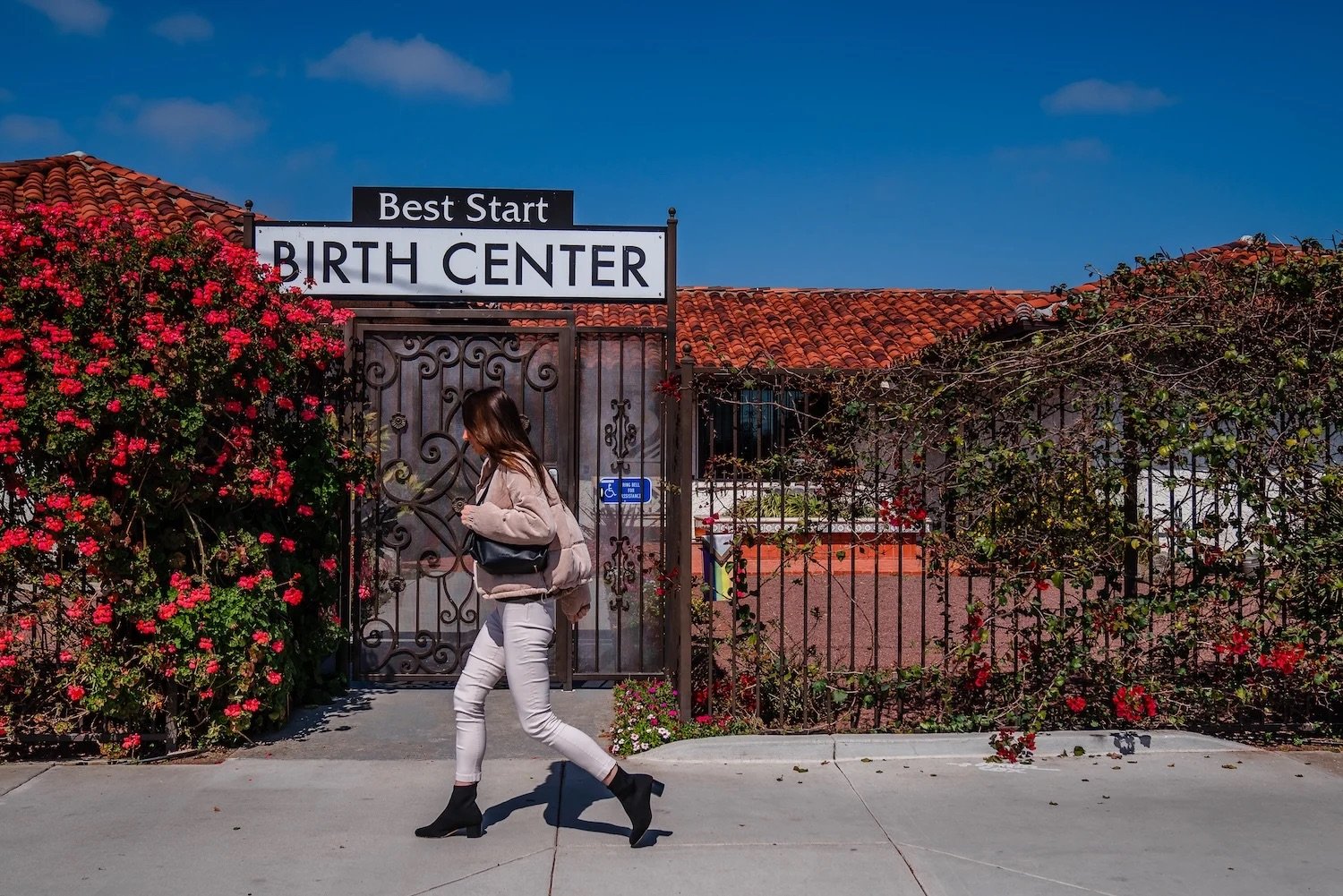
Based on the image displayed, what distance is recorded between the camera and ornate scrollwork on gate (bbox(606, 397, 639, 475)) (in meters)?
7.14

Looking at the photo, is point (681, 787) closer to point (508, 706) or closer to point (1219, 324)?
point (508, 706)

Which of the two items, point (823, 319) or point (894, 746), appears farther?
point (823, 319)

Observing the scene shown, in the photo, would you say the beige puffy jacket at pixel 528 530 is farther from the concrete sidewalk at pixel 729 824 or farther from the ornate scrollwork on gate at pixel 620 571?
the ornate scrollwork on gate at pixel 620 571

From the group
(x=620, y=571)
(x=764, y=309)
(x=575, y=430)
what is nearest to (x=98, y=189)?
(x=575, y=430)

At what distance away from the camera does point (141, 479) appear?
17.8 ft

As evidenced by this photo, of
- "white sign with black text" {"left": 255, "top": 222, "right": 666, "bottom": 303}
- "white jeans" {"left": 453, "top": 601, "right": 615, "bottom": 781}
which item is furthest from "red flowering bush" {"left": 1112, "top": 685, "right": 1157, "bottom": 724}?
"white sign with black text" {"left": 255, "top": 222, "right": 666, "bottom": 303}

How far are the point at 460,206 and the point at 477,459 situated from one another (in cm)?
157

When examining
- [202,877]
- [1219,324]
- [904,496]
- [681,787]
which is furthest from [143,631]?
[1219,324]

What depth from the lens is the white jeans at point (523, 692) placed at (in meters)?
4.48

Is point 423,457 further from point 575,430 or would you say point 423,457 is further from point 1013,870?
point 1013,870

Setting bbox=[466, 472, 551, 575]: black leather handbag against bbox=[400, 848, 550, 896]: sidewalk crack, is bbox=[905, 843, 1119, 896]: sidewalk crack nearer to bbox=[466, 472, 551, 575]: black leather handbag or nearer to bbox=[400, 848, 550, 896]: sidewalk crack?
bbox=[400, 848, 550, 896]: sidewalk crack

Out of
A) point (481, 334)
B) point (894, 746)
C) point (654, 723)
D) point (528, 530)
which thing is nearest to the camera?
point (528, 530)

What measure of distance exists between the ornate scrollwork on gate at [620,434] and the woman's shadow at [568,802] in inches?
80.3

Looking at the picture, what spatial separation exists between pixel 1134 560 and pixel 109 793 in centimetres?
521
